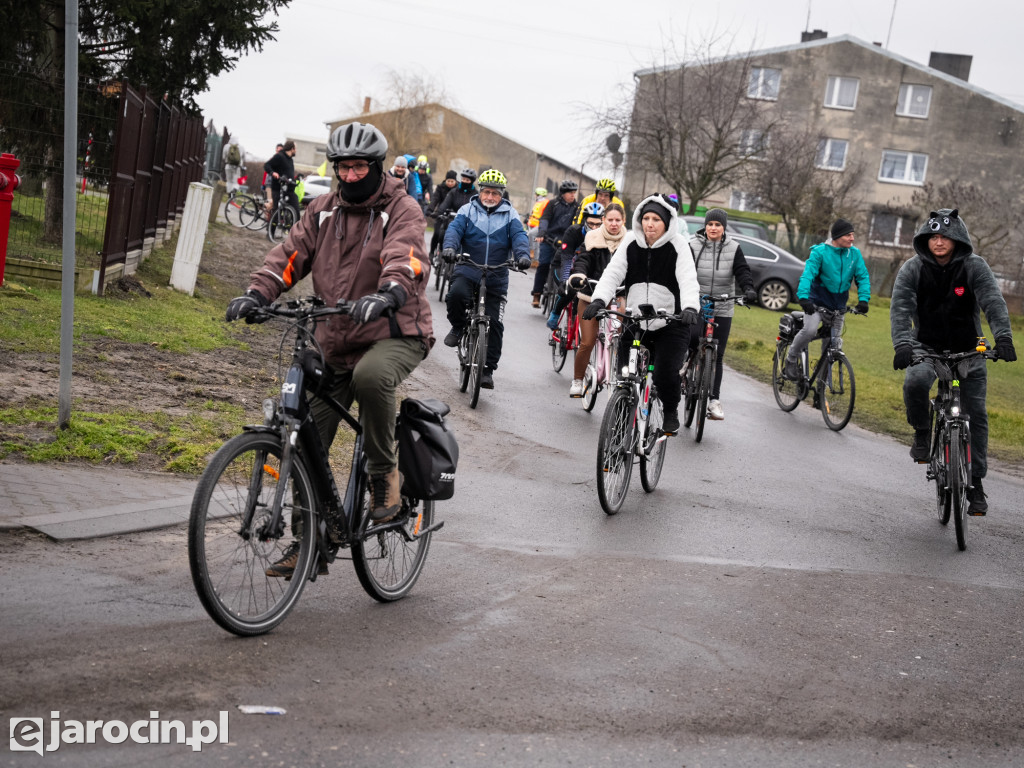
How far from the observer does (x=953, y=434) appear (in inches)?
322

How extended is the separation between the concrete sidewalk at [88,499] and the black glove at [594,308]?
259 centimetres

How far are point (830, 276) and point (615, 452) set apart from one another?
20.5 feet

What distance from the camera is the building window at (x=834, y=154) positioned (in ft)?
184

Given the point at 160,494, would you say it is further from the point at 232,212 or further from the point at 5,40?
the point at 232,212

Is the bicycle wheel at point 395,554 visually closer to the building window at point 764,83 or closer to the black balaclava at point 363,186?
the black balaclava at point 363,186

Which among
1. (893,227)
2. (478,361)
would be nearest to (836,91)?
(893,227)

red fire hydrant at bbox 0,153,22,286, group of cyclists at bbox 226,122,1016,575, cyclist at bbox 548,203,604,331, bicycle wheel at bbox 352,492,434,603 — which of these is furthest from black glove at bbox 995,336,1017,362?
red fire hydrant at bbox 0,153,22,286

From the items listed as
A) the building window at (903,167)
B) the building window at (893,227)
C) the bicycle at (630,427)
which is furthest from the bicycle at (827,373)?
the building window at (903,167)

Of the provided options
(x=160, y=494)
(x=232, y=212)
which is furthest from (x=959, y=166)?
(x=160, y=494)

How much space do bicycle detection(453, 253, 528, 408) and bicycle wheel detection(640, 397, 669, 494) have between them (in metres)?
2.86

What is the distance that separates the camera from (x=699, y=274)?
1178cm

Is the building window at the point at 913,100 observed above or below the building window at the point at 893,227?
above

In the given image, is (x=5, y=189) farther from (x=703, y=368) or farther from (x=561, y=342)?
(x=703, y=368)

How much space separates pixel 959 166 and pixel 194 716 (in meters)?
57.4
